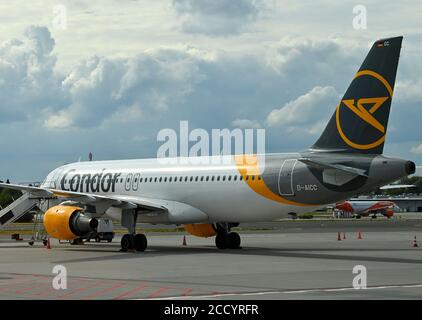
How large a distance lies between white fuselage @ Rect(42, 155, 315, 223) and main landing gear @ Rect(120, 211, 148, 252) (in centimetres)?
91

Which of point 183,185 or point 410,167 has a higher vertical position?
point 183,185

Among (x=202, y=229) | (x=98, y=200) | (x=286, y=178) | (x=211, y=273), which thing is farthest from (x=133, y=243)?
(x=211, y=273)

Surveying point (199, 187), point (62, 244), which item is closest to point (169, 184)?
point (199, 187)

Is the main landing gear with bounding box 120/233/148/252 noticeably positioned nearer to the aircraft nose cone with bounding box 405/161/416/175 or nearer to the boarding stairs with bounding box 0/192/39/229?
the boarding stairs with bounding box 0/192/39/229

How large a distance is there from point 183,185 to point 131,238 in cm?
326

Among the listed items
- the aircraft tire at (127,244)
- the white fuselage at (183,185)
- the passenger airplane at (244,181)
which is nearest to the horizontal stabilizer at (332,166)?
the passenger airplane at (244,181)

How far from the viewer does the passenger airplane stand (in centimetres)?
2972

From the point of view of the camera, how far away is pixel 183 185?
117ft

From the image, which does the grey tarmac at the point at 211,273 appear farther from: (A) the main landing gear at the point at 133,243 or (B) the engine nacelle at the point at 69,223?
(B) the engine nacelle at the point at 69,223

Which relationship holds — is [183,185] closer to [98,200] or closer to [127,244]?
[127,244]

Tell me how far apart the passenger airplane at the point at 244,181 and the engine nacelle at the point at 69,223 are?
1.7 inches

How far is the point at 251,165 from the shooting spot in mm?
33344

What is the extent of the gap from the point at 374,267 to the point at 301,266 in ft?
7.60
